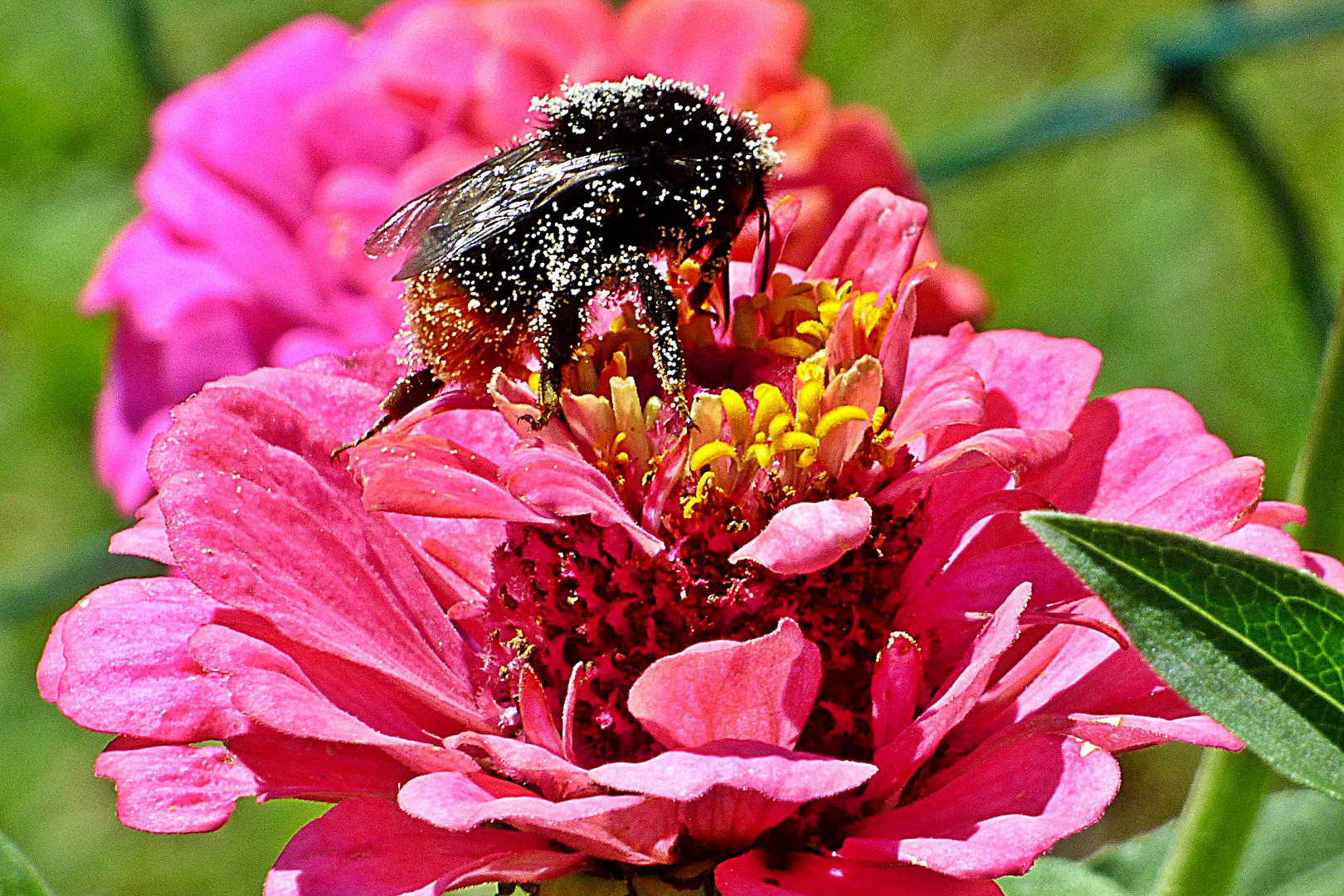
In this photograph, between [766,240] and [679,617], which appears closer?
[679,617]

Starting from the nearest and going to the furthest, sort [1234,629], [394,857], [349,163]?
1. [1234,629]
2. [394,857]
3. [349,163]

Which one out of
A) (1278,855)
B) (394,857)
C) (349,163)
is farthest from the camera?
(349,163)

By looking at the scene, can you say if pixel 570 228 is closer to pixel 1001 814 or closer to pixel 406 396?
pixel 406 396

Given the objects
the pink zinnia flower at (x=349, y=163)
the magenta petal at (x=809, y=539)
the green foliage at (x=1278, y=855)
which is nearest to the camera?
the magenta petal at (x=809, y=539)

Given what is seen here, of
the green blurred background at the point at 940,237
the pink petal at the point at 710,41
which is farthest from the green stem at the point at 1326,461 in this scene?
the green blurred background at the point at 940,237

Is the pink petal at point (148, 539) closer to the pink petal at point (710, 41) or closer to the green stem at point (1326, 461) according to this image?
the green stem at point (1326, 461)

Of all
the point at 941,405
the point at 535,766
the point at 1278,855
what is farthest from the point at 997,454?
the point at 1278,855

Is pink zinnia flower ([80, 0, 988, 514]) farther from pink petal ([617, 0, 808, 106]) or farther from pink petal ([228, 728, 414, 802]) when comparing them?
pink petal ([228, 728, 414, 802])
